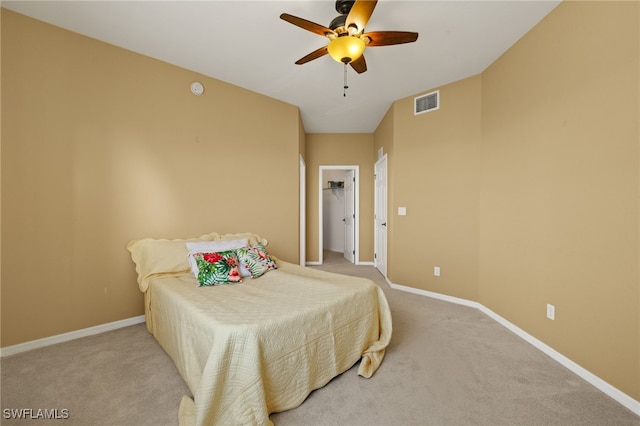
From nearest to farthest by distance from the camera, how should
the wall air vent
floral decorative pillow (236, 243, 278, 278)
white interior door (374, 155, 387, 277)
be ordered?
floral decorative pillow (236, 243, 278, 278), the wall air vent, white interior door (374, 155, 387, 277)

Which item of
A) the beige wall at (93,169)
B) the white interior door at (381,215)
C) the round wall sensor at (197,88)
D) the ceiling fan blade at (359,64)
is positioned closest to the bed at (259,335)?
the beige wall at (93,169)

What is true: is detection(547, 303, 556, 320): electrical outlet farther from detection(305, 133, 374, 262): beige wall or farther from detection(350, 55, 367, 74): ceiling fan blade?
detection(305, 133, 374, 262): beige wall

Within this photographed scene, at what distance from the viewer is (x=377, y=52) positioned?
2574 millimetres

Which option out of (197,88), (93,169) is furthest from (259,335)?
(197,88)

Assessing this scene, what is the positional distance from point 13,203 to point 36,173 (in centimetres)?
28

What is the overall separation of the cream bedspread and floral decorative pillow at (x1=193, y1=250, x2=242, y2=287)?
3.8 inches

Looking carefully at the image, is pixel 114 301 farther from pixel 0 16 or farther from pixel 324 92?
pixel 324 92

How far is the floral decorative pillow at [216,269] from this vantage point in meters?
2.15

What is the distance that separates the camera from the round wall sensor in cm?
293

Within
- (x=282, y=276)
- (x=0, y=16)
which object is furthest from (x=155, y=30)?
(x=282, y=276)

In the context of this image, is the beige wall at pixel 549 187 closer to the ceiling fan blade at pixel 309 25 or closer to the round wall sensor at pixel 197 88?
the ceiling fan blade at pixel 309 25

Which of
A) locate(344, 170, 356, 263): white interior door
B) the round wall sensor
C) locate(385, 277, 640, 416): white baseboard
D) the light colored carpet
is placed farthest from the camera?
locate(344, 170, 356, 263): white interior door

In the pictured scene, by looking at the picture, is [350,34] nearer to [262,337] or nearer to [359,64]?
[359,64]

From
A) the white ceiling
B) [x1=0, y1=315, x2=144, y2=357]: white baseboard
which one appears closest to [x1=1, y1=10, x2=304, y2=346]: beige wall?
[x1=0, y1=315, x2=144, y2=357]: white baseboard
